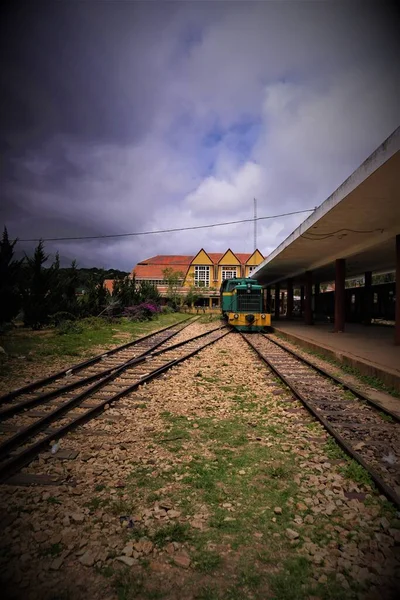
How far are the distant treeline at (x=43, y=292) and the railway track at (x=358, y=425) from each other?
518 inches

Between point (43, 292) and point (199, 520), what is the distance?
16.7m

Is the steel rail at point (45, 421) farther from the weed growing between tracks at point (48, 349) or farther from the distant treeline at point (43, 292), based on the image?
the distant treeline at point (43, 292)

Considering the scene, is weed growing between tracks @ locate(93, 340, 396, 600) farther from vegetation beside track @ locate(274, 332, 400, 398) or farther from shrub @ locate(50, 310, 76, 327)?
shrub @ locate(50, 310, 76, 327)

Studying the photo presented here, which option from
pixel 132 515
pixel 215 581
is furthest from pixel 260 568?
pixel 132 515

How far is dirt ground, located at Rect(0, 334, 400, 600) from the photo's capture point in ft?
6.66

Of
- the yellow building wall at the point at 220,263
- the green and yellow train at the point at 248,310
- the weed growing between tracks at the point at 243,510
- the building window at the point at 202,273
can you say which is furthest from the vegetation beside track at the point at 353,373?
the building window at the point at 202,273

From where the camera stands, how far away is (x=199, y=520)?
2631 mm

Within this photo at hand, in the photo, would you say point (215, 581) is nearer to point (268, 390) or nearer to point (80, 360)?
point (268, 390)

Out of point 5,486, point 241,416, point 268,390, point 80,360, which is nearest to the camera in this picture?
point 5,486

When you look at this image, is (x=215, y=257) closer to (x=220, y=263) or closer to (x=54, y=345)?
(x=220, y=263)

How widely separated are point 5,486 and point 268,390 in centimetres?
474

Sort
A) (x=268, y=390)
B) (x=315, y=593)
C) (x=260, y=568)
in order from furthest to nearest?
(x=268, y=390)
(x=260, y=568)
(x=315, y=593)

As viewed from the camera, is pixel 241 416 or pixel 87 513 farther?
pixel 241 416

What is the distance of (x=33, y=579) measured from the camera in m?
2.03
